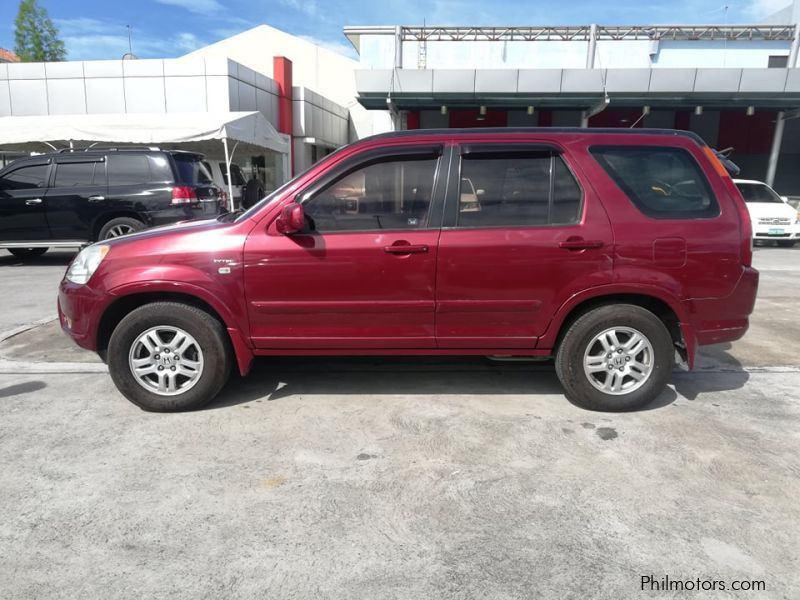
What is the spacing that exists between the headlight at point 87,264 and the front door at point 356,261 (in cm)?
A: 105

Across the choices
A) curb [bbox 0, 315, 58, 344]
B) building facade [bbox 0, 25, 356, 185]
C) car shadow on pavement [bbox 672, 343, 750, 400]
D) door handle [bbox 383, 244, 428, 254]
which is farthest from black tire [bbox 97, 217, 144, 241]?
building facade [bbox 0, 25, 356, 185]

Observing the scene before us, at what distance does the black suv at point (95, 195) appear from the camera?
9.35 metres

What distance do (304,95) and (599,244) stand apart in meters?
25.8

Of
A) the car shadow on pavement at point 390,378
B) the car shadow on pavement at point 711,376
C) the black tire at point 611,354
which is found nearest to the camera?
the black tire at point 611,354

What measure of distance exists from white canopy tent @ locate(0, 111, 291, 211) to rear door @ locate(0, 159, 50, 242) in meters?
3.68

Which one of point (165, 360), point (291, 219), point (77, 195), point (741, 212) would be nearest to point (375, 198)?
point (291, 219)

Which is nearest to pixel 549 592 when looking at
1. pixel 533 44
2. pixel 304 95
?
pixel 533 44

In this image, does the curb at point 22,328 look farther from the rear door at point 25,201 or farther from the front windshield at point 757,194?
the front windshield at point 757,194

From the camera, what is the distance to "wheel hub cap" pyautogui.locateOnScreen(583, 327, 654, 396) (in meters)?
3.77

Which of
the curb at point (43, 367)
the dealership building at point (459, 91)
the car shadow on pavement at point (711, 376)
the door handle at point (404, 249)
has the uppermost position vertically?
the dealership building at point (459, 91)

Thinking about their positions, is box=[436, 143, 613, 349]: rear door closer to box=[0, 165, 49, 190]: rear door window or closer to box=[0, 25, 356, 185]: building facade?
box=[0, 165, 49, 190]: rear door window

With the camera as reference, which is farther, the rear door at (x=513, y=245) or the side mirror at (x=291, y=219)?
the rear door at (x=513, y=245)

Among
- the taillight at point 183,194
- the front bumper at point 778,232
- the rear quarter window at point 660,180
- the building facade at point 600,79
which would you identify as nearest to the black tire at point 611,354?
the rear quarter window at point 660,180

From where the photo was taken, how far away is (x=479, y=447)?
11.0 feet
